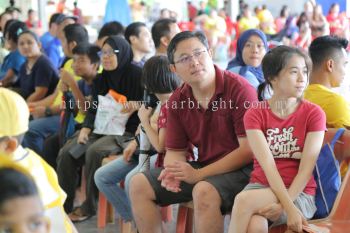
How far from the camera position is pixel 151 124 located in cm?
329

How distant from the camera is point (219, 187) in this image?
105 inches

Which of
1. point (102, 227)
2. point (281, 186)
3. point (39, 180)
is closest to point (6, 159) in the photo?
point (39, 180)

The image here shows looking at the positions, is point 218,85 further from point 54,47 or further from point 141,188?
point 54,47

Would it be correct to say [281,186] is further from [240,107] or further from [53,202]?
[53,202]

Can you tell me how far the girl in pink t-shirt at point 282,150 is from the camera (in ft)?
7.98

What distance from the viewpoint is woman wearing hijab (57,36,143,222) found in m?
3.90

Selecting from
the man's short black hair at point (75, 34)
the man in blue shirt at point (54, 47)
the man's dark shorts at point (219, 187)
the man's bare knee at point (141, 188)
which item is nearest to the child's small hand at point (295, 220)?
the man's dark shorts at point (219, 187)

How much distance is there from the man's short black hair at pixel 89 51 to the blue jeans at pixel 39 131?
0.71 metres

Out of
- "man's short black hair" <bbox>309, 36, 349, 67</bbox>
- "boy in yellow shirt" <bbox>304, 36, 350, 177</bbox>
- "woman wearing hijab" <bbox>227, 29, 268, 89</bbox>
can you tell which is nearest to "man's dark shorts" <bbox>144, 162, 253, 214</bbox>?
"boy in yellow shirt" <bbox>304, 36, 350, 177</bbox>

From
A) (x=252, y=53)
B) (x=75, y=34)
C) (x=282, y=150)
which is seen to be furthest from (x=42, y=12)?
(x=282, y=150)

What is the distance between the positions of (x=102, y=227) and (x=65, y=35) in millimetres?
1872

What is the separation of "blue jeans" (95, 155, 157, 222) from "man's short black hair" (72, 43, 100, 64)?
1.08m

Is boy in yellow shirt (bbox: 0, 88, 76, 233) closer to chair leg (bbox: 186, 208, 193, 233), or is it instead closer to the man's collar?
the man's collar

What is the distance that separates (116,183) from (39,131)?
1.47 m
